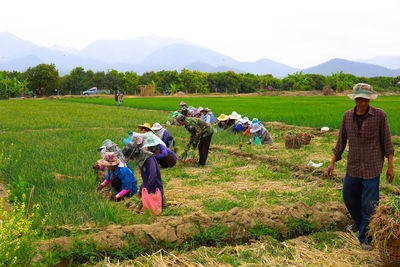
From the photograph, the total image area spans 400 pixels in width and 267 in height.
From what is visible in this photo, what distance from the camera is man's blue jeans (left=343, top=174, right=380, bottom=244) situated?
3357mm

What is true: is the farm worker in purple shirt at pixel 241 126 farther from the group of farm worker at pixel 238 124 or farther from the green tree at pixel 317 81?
the green tree at pixel 317 81

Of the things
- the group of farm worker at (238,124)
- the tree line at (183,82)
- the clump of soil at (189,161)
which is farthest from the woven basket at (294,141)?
the tree line at (183,82)

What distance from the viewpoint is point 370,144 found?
3.37m

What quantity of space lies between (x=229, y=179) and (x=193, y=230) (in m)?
2.47

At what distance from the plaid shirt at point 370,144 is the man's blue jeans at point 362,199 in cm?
8

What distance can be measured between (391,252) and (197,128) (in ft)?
14.4

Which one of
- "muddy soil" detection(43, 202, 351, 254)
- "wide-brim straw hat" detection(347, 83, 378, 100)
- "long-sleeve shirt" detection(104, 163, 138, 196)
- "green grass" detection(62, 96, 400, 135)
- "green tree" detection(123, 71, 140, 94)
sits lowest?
"muddy soil" detection(43, 202, 351, 254)

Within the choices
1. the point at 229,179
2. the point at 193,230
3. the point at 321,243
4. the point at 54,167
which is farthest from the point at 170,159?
the point at 321,243

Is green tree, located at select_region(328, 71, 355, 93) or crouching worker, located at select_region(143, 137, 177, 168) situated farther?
green tree, located at select_region(328, 71, 355, 93)

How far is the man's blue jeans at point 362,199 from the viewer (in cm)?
336

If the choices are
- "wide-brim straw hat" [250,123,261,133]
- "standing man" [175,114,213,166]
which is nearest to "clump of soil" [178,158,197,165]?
"standing man" [175,114,213,166]

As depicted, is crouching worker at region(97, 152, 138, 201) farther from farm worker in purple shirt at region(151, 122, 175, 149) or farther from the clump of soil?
farm worker in purple shirt at region(151, 122, 175, 149)

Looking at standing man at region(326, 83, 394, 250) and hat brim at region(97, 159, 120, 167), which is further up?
standing man at region(326, 83, 394, 250)

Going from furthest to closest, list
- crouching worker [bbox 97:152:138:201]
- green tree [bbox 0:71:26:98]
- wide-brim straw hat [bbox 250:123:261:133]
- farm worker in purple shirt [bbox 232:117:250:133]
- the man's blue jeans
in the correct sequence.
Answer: green tree [bbox 0:71:26:98] < farm worker in purple shirt [bbox 232:117:250:133] < wide-brim straw hat [bbox 250:123:261:133] < crouching worker [bbox 97:152:138:201] < the man's blue jeans
